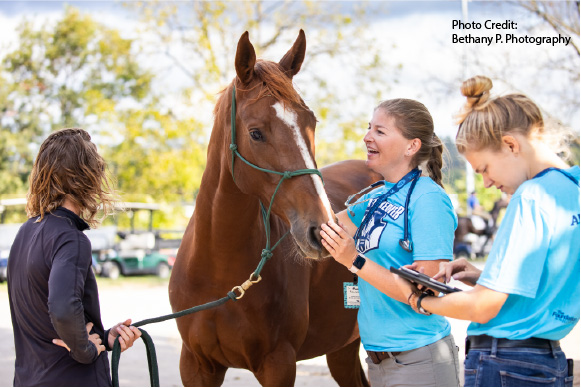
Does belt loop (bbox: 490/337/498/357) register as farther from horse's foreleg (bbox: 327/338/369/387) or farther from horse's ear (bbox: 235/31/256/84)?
horse's foreleg (bbox: 327/338/369/387)

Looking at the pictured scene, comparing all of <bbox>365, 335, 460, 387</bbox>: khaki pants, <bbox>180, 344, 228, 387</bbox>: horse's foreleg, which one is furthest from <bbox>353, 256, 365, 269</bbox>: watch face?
<bbox>180, 344, 228, 387</bbox>: horse's foreleg

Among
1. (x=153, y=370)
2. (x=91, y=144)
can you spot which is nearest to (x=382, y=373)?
(x=153, y=370)

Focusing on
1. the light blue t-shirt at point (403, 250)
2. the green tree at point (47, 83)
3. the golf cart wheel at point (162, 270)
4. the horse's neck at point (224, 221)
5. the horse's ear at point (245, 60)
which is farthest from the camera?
the green tree at point (47, 83)

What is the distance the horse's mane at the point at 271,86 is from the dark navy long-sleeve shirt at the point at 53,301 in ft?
3.38

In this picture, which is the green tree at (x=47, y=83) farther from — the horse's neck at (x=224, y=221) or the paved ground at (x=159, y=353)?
the horse's neck at (x=224, y=221)

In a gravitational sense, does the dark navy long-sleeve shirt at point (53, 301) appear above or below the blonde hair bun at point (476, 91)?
below

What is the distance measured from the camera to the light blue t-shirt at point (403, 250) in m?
2.09

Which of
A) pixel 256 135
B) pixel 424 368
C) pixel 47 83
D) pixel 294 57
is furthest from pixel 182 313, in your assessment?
pixel 47 83

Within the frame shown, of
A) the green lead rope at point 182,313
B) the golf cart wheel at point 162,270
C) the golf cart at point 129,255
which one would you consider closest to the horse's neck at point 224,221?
the green lead rope at point 182,313

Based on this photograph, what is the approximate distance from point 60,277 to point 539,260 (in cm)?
149

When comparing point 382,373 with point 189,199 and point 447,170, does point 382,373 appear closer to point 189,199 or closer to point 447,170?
point 447,170

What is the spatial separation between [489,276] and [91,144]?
1528mm

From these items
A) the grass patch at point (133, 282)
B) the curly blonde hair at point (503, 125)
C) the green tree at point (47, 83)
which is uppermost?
the green tree at point (47, 83)

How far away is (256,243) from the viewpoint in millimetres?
3021
